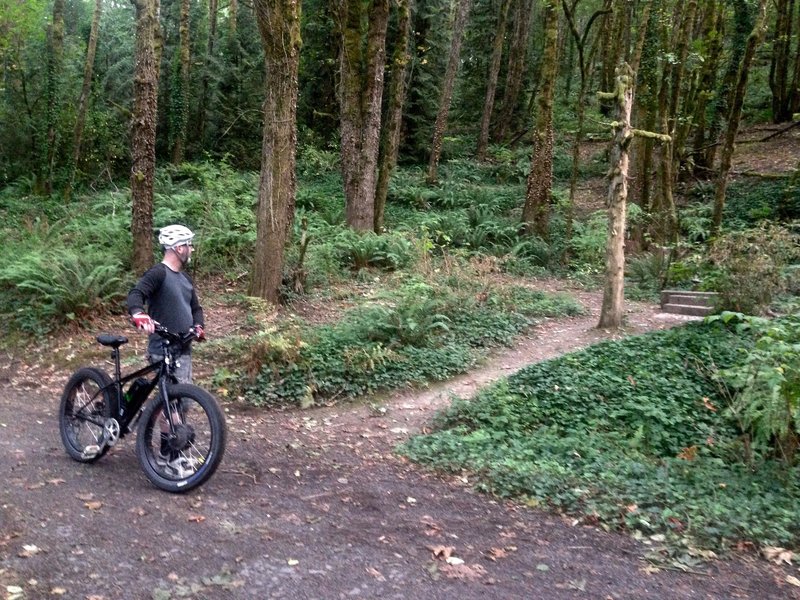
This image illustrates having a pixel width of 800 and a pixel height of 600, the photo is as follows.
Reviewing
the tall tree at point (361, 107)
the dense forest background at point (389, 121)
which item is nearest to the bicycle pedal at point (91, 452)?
the dense forest background at point (389, 121)

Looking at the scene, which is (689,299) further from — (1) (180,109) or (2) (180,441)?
(1) (180,109)

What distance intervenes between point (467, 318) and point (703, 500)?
6.15m

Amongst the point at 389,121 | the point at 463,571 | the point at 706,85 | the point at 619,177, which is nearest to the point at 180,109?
the point at 389,121

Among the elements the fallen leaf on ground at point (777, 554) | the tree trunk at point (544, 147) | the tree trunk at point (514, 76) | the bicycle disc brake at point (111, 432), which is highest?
the tree trunk at point (514, 76)

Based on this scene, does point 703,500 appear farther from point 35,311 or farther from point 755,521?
point 35,311

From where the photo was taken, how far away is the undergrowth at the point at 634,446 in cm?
522

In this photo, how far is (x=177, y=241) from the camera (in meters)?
5.90

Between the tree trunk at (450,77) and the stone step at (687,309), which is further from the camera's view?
the tree trunk at (450,77)

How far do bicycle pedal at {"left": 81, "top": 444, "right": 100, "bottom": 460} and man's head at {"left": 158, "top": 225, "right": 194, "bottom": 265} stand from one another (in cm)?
185

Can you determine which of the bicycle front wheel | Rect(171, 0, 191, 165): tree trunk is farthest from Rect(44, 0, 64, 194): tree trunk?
the bicycle front wheel

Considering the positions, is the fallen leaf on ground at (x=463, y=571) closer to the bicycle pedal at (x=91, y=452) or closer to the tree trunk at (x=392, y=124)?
the bicycle pedal at (x=91, y=452)

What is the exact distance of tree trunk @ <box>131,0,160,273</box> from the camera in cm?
1180

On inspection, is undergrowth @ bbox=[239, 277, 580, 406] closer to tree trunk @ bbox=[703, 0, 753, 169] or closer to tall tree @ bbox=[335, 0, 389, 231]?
tall tree @ bbox=[335, 0, 389, 231]

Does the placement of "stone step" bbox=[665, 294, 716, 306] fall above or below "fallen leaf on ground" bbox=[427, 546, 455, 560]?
above
